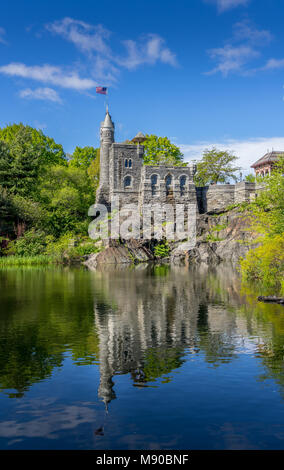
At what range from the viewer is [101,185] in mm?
67562

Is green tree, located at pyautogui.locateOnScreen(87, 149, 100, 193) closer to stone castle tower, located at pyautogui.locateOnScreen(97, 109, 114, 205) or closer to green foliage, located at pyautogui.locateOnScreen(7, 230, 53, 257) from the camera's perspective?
stone castle tower, located at pyautogui.locateOnScreen(97, 109, 114, 205)

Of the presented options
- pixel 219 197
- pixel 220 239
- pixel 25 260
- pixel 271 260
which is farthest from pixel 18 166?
pixel 271 260

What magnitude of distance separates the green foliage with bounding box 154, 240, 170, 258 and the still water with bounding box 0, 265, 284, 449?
3820 centimetres

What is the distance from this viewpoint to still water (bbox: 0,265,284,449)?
7.26 meters

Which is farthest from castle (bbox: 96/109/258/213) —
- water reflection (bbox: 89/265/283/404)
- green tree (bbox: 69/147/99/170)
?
water reflection (bbox: 89/265/283/404)

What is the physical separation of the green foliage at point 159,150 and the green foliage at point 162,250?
2271cm

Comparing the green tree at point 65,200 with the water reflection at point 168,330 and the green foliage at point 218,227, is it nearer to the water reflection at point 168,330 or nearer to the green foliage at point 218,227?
the green foliage at point 218,227

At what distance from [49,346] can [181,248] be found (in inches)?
1794

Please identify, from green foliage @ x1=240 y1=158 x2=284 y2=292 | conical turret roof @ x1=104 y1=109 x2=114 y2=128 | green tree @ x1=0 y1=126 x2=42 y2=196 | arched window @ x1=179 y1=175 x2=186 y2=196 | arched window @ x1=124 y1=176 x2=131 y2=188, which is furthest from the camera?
conical turret roof @ x1=104 y1=109 x2=114 y2=128

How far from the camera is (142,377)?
999 cm

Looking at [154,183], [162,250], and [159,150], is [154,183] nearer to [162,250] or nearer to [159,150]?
[162,250]

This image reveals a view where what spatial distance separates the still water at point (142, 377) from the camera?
286 inches

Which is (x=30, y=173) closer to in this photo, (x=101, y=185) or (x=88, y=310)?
(x=101, y=185)

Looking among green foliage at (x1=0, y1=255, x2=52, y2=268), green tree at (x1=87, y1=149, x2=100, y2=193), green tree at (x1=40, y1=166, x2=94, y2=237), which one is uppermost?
green tree at (x1=87, y1=149, x2=100, y2=193)
